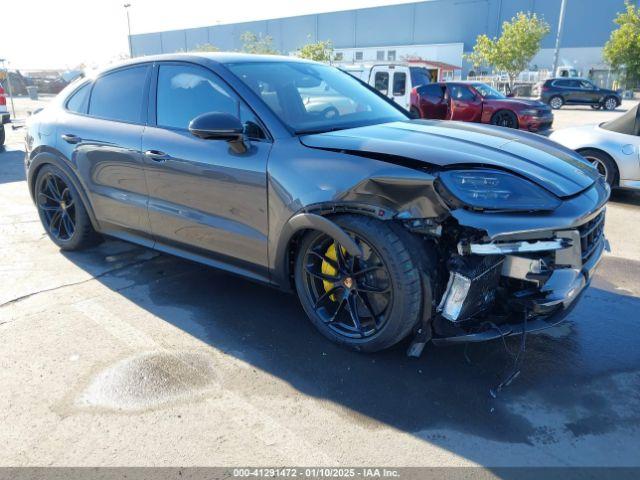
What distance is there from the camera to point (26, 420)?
8.40ft

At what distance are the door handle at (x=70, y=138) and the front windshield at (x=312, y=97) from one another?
1.67 meters

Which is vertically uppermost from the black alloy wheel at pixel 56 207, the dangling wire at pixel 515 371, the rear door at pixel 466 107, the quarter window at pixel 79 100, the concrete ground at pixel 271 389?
the quarter window at pixel 79 100

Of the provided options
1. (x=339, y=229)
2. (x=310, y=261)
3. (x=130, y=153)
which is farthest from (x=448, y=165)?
(x=130, y=153)

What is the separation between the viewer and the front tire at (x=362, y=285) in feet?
8.76

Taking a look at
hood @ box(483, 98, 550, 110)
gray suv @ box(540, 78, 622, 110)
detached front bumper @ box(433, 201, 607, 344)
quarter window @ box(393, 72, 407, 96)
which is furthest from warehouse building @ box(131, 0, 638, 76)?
detached front bumper @ box(433, 201, 607, 344)

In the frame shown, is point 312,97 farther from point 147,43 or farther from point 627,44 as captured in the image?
point 147,43

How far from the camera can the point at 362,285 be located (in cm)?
295

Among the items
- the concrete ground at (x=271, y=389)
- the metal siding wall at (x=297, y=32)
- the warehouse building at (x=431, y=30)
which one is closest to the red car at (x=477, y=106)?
the concrete ground at (x=271, y=389)

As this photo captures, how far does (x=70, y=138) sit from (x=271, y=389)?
2.96 metres

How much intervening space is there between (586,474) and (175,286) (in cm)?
309

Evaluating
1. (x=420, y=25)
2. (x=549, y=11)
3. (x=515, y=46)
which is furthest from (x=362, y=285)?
(x=420, y=25)

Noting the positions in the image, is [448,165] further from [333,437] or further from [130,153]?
[130,153]

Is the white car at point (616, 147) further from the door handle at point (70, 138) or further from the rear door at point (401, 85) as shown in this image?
the rear door at point (401, 85)

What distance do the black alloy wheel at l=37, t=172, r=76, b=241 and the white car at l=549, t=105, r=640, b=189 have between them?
5.54 m
